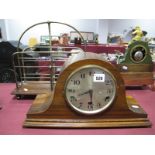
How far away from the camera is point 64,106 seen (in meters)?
0.72

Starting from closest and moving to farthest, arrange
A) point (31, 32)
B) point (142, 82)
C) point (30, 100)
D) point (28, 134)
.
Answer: point (28, 134) → point (30, 100) → point (142, 82) → point (31, 32)

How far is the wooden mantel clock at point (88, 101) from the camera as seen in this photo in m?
0.70

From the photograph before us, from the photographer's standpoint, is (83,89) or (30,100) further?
(30,100)

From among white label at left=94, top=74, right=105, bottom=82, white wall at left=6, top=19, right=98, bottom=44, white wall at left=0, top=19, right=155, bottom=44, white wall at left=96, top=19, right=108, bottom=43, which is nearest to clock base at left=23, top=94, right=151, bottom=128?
white label at left=94, top=74, right=105, bottom=82

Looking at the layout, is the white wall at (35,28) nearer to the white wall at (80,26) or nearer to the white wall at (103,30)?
the white wall at (80,26)

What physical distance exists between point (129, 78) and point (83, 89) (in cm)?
47

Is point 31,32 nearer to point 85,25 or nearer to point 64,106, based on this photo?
point 85,25

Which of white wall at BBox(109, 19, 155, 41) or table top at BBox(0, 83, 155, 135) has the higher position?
white wall at BBox(109, 19, 155, 41)

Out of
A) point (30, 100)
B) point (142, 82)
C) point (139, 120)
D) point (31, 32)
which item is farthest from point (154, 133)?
point (31, 32)

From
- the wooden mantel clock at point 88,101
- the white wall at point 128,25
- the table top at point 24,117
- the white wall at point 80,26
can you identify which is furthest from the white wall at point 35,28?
the wooden mantel clock at point 88,101

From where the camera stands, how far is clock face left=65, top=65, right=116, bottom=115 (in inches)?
27.7

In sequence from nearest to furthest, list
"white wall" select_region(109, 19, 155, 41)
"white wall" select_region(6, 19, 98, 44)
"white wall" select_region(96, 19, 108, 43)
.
A: "white wall" select_region(96, 19, 108, 43), "white wall" select_region(109, 19, 155, 41), "white wall" select_region(6, 19, 98, 44)

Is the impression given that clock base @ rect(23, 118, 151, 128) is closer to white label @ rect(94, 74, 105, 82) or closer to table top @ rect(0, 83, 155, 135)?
table top @ rect(0, 83, 155, 135)

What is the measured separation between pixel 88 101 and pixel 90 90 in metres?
0.04
